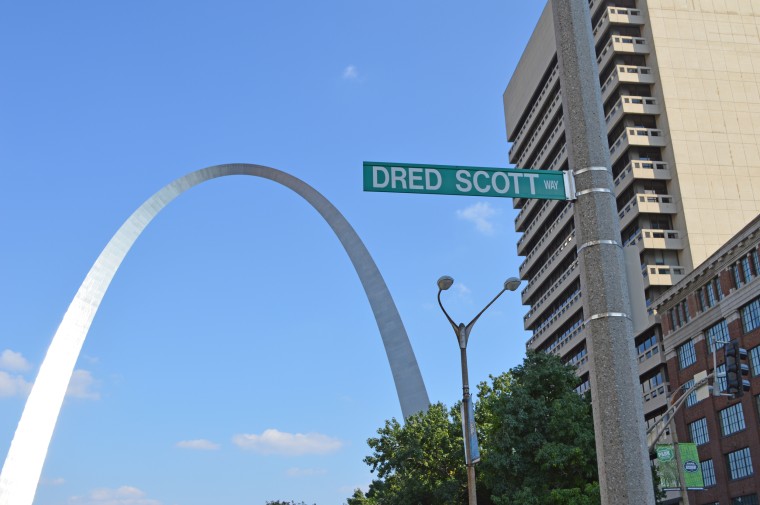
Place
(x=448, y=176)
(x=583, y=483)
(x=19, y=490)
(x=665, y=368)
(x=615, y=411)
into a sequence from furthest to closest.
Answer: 1. (x=665, y=368)
2. (x=19, y=490)
3. (x=583, y=483)
4. (x=448, y=176)
5. (x=615, y=411)

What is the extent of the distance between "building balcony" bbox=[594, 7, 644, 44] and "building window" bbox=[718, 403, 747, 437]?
39.8 meters

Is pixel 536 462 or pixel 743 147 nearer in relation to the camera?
pixel 536 462

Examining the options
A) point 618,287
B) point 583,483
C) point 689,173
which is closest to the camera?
point 618,287

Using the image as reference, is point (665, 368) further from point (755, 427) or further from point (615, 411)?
point (615, 411)

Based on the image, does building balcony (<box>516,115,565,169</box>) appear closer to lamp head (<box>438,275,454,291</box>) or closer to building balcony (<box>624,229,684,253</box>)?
building balcony (<box>624,229,684,253</box>)

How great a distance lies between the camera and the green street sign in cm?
720

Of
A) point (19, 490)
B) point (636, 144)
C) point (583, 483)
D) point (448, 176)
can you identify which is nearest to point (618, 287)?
point (448, 176)

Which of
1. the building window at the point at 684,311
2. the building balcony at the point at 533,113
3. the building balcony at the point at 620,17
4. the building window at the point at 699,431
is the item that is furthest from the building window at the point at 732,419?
the building balcony at the point at 533,113

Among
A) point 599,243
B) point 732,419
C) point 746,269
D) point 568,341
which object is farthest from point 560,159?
point 599,243

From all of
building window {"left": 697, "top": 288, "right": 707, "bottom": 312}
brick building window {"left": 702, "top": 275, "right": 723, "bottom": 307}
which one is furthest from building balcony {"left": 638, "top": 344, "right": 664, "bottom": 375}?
brick building window {"left": 702, "top": 275, "right": 723, "bottom": 307}

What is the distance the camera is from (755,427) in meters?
53.5

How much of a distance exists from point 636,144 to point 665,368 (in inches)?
823

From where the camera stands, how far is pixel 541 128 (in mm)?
97500

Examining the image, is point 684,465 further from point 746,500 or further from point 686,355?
point 686,355
